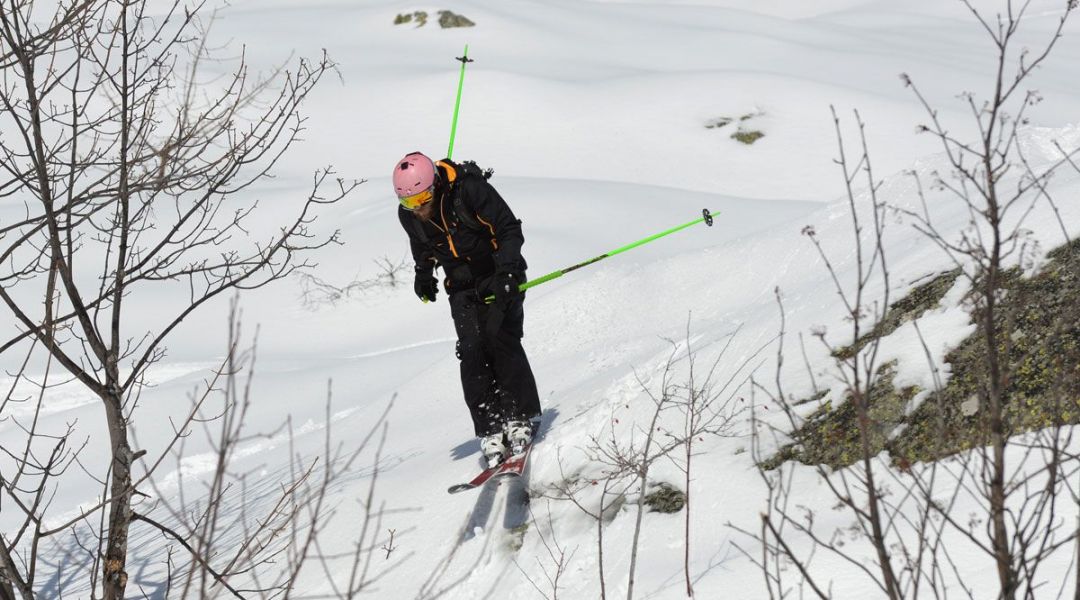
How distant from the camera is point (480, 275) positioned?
5875mm

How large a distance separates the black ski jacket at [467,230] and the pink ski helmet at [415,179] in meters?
0.11

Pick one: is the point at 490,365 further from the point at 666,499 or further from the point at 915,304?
the point at 915,304

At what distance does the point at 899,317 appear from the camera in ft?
17.3

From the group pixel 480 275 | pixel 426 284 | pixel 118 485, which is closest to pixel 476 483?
pixel 480 275

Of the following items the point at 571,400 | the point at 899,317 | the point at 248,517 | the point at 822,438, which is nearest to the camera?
the point at 822,438

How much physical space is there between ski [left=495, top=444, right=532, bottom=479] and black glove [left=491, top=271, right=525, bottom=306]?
33.3 inches

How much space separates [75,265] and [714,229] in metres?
8.93

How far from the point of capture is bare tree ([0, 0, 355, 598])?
4375 millimetres

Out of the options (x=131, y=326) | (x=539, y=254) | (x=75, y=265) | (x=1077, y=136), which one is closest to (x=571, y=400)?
(x=539, y=254)

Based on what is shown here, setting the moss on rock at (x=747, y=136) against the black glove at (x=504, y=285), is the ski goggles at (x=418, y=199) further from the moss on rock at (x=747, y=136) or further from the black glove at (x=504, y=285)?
the moss on rock at (x=747, y=136)

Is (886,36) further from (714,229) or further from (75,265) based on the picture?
(75,265)

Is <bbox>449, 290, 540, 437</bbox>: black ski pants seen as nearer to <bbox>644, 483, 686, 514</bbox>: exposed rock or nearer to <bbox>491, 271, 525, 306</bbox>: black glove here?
<bbox>491, 271, 525, 306</bbox>: black glove

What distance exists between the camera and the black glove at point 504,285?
5.66m

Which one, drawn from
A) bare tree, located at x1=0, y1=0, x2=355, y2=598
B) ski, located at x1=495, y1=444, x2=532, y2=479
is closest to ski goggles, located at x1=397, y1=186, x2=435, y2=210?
bare tree, located at x1=0, y1=0, x2=355, y2=598
